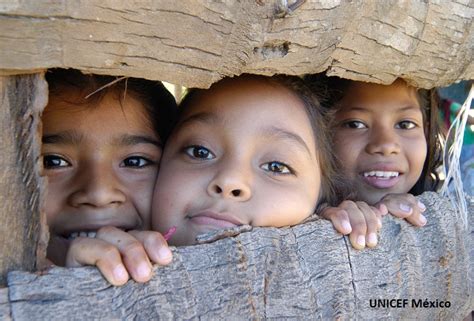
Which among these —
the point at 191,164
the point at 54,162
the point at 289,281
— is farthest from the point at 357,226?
the point at 54,162

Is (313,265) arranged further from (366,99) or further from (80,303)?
(366,99)

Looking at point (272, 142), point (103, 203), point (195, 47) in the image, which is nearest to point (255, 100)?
point (272, 142)

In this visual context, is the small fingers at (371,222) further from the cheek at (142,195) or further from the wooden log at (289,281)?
the cheek at (142,195)

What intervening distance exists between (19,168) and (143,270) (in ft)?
0.94

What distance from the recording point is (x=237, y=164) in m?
1.87

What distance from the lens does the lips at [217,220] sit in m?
1.79

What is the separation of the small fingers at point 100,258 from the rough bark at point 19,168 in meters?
0.11

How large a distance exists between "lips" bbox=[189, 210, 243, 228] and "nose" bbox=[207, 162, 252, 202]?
0.05 meters

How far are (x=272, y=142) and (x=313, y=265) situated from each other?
46cm

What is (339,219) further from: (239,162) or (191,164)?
(191,164)

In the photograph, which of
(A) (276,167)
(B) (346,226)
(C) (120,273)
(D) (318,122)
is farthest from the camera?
(D) (318,122)

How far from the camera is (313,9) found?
4.65 feet

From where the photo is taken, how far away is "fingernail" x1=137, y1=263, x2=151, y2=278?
1.29 metres

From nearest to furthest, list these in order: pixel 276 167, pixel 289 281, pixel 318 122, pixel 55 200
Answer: pixel 289 281 < pixel 55 200 < pixel 276 167 < pixel 318 122
